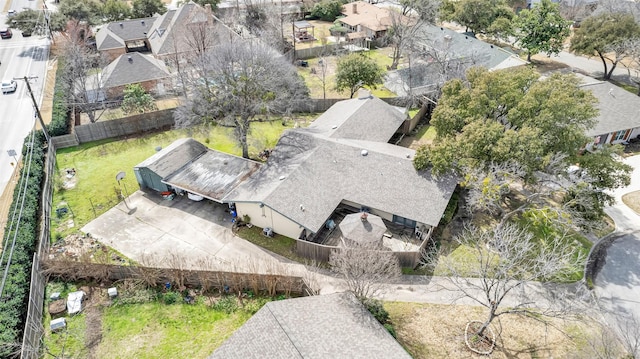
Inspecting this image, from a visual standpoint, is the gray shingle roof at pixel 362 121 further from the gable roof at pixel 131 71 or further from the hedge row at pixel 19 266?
the hedge row at pixel 19 266

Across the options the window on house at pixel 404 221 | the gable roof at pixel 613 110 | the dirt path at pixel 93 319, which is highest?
the gable roof at pixel 613 110

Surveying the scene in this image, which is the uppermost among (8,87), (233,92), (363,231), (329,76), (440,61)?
(440,61)

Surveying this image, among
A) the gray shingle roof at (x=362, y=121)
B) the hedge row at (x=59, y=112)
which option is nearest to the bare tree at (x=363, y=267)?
the gray shingle roof at (x=362, y=121)

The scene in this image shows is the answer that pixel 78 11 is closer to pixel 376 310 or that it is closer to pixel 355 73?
pixel 355 73

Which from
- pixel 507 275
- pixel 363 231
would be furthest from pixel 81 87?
pixel 507 275

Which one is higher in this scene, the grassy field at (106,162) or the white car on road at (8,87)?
the white car on road at (8,87)

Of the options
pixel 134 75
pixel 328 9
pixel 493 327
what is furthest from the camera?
pixel 328 9
